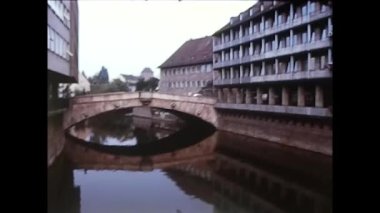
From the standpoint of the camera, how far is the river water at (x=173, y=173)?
2.86m

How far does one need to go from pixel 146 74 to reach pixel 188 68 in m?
0.80

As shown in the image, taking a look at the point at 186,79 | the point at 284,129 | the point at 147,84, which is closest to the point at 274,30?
the point at 186,79

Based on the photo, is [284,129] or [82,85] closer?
[82,85]

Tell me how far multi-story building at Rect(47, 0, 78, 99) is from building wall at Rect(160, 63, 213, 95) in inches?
31.6

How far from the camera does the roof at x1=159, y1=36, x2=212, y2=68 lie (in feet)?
9.68

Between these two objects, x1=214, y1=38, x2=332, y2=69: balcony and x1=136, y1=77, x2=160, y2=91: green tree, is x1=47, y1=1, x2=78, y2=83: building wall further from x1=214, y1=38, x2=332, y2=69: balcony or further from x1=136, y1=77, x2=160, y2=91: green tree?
x1=214, y1=38, x2=332, y2=69: balcony

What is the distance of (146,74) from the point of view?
2.95 metres

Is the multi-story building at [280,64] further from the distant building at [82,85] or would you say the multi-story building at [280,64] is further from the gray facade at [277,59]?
the distant building at [82,85]

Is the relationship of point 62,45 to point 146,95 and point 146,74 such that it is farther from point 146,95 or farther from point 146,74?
point 146,95

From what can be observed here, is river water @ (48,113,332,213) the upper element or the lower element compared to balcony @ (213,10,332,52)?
lower

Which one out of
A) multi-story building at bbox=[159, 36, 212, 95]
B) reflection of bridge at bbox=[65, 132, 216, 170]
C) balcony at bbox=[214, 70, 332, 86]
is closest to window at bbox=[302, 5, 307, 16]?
balcony at bbox=[214, 70, 332, 86]

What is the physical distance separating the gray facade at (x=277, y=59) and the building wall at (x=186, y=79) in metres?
0.10
